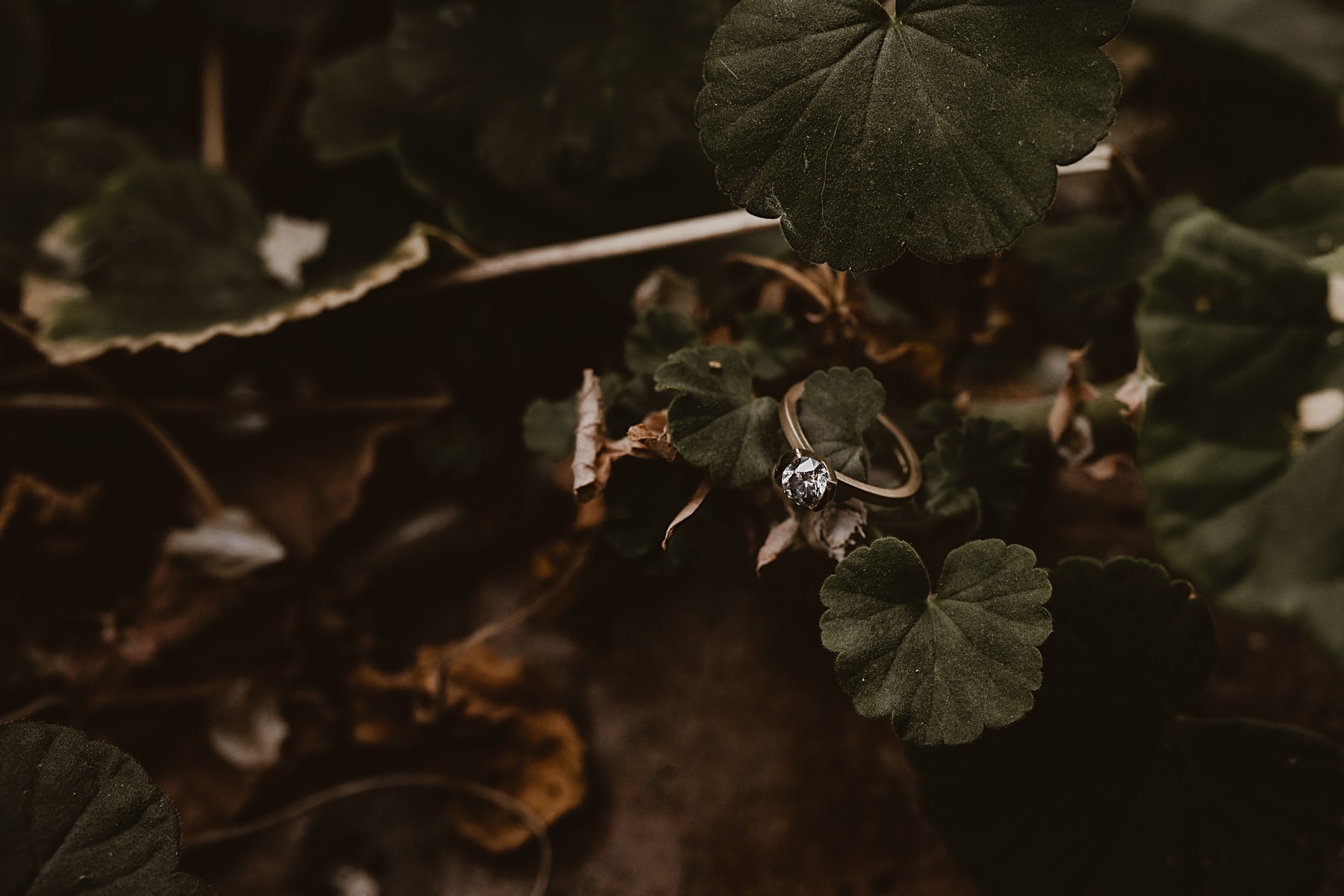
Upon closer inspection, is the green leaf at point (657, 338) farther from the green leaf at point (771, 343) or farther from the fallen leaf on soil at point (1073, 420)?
the fallen leaf on soil at point (1073, 420)

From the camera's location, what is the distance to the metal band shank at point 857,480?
2.40 ft

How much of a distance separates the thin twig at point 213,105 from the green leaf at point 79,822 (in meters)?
0.88

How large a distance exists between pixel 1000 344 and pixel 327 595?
0.87 m

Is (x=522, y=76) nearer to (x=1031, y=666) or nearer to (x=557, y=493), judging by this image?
(x=557, y=493)

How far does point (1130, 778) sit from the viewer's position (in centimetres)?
82

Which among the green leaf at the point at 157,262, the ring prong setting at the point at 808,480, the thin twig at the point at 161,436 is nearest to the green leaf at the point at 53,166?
the green leaf at the point at 157,262

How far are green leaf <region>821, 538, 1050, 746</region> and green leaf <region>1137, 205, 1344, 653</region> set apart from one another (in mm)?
113

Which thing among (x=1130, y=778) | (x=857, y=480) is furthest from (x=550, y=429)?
(x=1130, y=778)

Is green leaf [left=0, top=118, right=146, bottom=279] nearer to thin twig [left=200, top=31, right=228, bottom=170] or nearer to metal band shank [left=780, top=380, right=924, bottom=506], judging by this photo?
thin twig [left=200, top=31, right=228, bottom=170]

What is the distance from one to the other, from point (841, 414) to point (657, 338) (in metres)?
0.19

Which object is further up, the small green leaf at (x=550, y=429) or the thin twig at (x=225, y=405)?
the small green leaf at (x=550, y=429)

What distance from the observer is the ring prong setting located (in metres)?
0.71

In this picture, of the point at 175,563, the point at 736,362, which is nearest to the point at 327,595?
the point at 175,563

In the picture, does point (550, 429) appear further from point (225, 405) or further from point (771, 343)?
point (225, 405)
